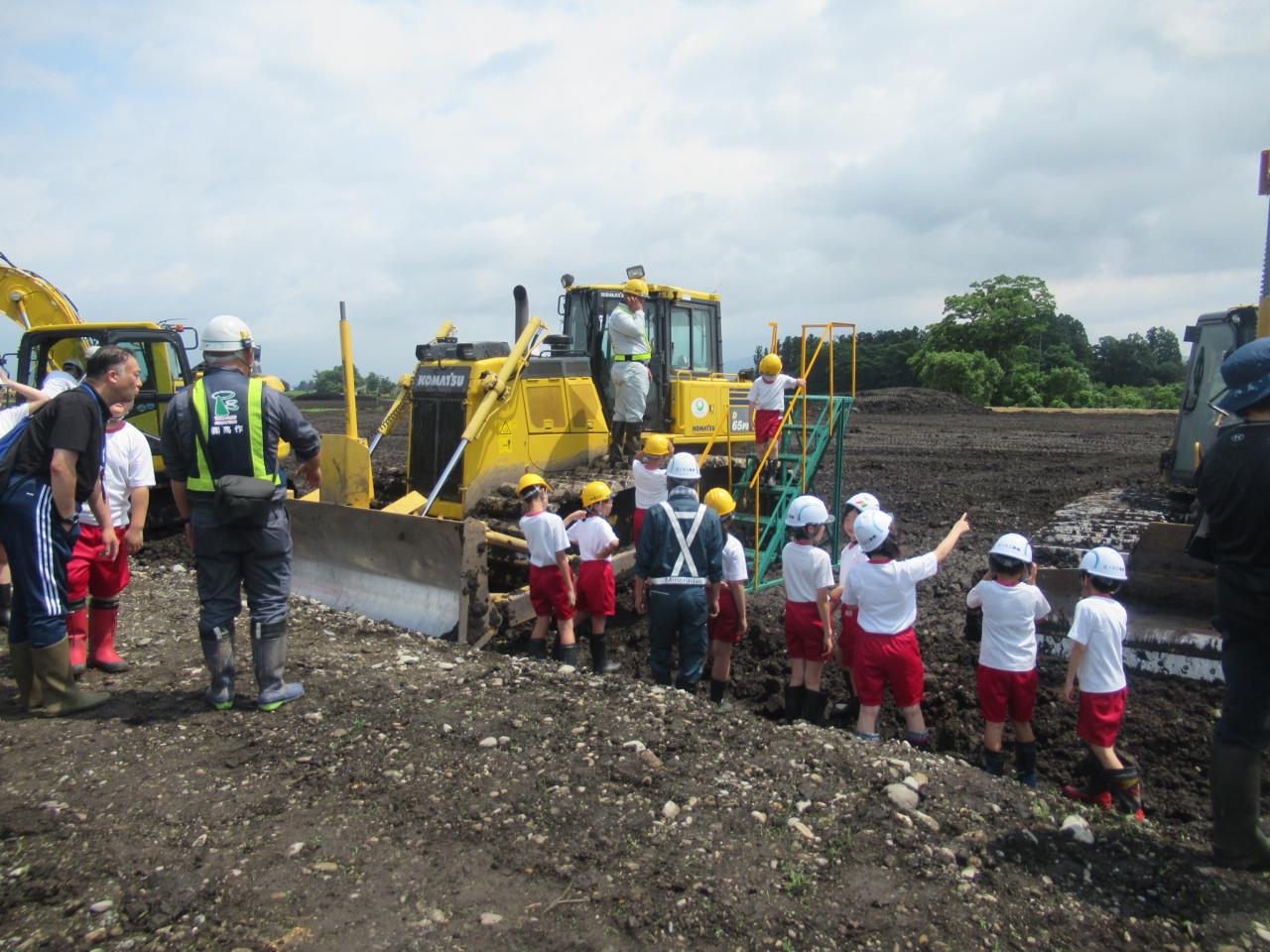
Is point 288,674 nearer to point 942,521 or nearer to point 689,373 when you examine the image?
point 689,373

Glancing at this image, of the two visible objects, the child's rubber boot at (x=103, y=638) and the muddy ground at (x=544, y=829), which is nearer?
the muddy ground at (x=544, y=829)

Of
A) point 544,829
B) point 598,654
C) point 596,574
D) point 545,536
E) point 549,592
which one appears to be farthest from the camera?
point 598,654

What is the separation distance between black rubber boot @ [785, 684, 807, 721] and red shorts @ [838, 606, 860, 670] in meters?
0.34

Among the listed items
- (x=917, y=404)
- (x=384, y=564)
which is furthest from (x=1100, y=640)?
(x=917, y=404)

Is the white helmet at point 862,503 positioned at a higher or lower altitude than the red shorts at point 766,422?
lower

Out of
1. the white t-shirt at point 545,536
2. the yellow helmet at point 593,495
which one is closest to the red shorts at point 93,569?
the white t-shirt at point 545,536

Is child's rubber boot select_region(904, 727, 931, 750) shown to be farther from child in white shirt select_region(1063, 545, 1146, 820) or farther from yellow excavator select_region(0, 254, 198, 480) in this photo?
yellow excavator select_region(0, 254, 198, 480)

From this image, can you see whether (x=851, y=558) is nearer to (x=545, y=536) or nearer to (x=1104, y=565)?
(x=1104, y=565)

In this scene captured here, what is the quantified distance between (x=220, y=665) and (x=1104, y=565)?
4.67m

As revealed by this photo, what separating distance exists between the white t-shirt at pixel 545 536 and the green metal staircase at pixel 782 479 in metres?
3.03

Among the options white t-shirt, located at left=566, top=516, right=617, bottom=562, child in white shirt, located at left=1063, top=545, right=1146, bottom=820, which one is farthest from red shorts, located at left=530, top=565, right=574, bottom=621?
child in white shirt, located at left=1063, top=545, right=1146, bottom=820

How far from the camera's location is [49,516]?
4.82 m

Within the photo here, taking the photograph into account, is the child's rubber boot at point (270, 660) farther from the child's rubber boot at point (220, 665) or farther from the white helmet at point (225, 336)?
the white helmet at point (225, 336)

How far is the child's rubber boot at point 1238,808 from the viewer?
139 inches
